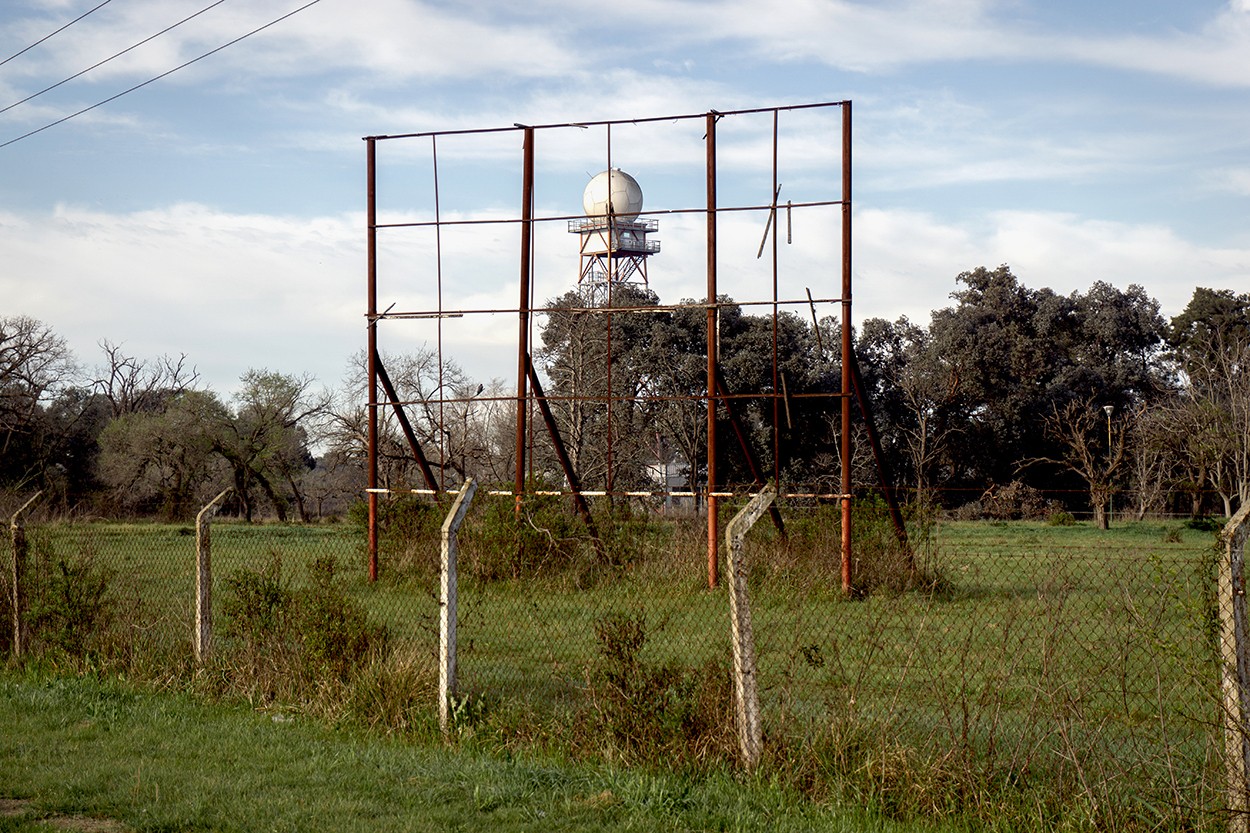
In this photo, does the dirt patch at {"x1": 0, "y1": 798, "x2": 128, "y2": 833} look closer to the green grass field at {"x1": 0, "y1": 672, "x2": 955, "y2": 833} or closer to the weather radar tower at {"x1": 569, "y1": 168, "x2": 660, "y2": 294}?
the green grass field at {"x1": 0, "y1": 672, "x2": 955, "y2": 833}

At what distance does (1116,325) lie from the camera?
41719mm

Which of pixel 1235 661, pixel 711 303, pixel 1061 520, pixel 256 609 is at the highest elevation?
pixel 711 303

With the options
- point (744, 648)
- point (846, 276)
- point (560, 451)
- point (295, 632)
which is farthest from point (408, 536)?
point (744, 648)

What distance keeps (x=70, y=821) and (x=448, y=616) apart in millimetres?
2296

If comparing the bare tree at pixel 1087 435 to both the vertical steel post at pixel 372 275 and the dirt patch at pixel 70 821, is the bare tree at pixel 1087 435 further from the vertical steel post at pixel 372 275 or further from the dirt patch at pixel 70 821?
the dirt patch at pixel 70 821

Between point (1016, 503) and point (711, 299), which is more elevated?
point (711, 299)

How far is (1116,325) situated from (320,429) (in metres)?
28.8

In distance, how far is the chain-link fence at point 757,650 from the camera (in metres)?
5.66

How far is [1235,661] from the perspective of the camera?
16.5 feet

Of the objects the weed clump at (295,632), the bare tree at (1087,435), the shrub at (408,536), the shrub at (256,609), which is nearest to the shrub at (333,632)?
the weed clump at (295,632)

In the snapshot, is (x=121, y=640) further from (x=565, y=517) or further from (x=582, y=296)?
(x=582, y=296)

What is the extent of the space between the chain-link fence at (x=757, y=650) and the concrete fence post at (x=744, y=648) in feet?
0.39

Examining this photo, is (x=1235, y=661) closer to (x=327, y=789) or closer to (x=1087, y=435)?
(x=327, y=789)

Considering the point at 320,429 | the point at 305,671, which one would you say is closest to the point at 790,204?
the point at 305,671
